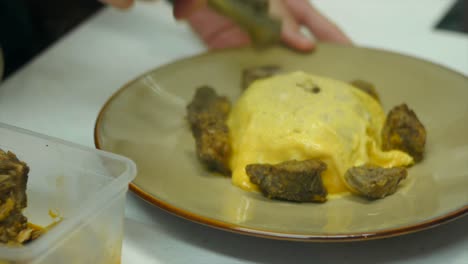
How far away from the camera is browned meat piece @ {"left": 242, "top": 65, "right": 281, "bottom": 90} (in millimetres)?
1242

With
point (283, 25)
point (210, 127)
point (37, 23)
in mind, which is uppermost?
point (283, 25)

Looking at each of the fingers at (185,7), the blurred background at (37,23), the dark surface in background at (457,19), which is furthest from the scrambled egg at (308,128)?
the dark surface in background at (457,19)

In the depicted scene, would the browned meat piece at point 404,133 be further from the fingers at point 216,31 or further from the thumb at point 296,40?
the fingers at point 216,31

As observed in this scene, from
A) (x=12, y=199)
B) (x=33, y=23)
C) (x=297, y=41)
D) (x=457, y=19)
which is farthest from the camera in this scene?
(x=457, y=19)

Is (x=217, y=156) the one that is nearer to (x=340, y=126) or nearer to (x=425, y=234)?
(x=340, y=126)

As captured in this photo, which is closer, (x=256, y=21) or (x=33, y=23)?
(x=256, y=21)

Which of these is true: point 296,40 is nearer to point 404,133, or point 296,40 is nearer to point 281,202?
point 404,133

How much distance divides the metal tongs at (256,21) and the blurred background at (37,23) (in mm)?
565

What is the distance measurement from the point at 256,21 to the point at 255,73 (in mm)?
179

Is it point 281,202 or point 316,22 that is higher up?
point 316,22

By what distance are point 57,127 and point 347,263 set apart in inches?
25.9

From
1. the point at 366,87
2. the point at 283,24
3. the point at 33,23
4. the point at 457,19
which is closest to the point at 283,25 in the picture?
the point at 283,24

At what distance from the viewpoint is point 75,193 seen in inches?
30.0

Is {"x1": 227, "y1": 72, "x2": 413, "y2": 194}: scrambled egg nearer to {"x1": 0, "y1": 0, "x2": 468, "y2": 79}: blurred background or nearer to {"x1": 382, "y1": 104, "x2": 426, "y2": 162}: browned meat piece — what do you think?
{"x1": 382, "y1": 104, "x2": 426, "y2": 162}: browned meat piece
